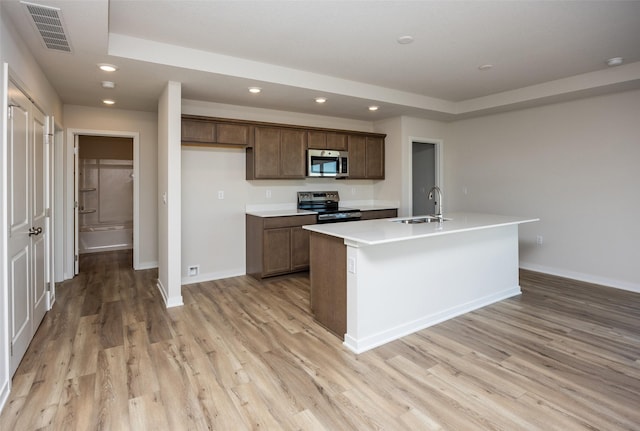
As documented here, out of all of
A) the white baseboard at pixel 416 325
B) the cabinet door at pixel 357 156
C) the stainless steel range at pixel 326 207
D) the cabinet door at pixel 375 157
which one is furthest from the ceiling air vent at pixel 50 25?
the cabinet door at pixel 375 157

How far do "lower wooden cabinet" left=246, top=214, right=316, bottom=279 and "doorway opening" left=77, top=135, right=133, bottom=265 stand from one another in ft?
11.6

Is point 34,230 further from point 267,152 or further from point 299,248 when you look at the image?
point 299,248

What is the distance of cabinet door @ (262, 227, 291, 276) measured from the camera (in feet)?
15.0

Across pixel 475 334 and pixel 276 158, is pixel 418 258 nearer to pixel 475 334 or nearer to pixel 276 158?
pixel 475 334

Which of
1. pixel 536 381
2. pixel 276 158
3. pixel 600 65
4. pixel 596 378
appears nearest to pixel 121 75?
pixel 276 158

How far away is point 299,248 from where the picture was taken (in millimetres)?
4812

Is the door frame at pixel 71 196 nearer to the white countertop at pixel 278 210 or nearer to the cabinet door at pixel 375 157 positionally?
the white countertop at pixel 278 210

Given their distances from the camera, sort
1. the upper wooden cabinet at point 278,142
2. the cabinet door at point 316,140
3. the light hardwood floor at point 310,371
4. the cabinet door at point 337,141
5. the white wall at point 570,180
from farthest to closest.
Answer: the cabinet door at point 337,141, the cabinet door at point 316,140, the upper wooden cabinet at point 278,142, the white wall at point 570,180, the light hardwood floor at point 310,371

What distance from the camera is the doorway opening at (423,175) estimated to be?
6.70 metres

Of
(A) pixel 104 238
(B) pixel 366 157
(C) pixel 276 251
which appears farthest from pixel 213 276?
(A) pixel 104 238

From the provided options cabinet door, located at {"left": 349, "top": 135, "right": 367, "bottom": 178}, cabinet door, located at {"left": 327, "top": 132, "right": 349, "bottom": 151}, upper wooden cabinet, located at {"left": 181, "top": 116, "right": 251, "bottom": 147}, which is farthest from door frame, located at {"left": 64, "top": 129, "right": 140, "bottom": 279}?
cabinet door, located at {"left": 349, "top": 135, "right": 367, "bottom": 178}

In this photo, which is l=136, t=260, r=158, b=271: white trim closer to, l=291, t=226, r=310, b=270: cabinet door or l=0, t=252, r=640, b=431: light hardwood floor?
l=0, t=252, r=640, b=431: light hardwood floor

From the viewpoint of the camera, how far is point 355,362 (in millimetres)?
2562

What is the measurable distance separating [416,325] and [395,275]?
0.52 meters
